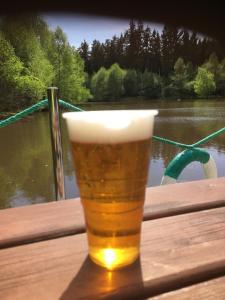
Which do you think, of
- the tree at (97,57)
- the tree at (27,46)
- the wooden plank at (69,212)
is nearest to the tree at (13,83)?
the tree at (27,46)

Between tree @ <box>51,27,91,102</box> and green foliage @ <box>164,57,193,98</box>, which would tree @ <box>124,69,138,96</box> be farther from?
tree @ <box>51,27,91,102</box>

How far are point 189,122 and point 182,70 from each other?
20.1 metres

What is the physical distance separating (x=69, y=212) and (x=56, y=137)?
1.68 ft

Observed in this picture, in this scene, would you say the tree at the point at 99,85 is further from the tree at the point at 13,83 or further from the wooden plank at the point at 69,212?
the wooden plank at the point at 69,212

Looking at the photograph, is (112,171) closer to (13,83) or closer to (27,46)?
(13,83)

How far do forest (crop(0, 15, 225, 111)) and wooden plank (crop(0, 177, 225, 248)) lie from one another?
1739 cm

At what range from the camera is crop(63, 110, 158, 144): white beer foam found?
302mm

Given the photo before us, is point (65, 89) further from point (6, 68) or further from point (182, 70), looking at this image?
point (182, 70)

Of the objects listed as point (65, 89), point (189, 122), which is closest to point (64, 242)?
point (189, 122)

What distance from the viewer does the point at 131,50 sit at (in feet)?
110

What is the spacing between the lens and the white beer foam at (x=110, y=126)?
30 centimetres

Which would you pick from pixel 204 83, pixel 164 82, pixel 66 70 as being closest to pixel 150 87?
pixel 164 82

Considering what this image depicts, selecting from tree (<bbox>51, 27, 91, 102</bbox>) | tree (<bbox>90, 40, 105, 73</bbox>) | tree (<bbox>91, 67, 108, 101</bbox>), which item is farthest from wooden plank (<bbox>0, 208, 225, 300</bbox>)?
tree (<bbox>90, 40, 105, 73</bbox>)

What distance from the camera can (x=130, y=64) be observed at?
33.1 meters
